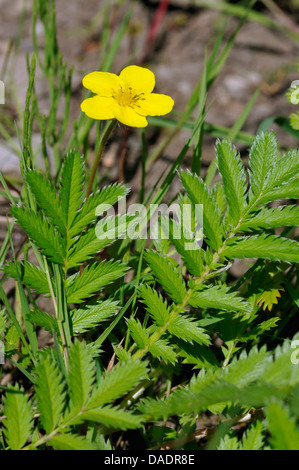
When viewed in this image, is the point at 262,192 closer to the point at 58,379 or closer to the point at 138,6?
the point at 58,379

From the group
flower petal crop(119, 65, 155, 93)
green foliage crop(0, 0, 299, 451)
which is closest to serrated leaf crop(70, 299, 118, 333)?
green foliage crop(0, 0, 299, 451)

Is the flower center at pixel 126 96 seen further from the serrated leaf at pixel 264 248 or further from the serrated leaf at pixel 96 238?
the serrated leaf at pixel 264 248

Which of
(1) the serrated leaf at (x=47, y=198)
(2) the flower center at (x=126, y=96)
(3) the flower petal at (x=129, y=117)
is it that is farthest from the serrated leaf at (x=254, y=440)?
(2) the flower center at (x=126, y=96)

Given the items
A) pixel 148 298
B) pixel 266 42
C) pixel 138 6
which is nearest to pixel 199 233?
pixel 148 298

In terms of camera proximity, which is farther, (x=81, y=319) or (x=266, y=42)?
(x=266, y=42)

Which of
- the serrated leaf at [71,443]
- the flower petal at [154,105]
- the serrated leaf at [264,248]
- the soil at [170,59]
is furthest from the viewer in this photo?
the soil at [170,59]

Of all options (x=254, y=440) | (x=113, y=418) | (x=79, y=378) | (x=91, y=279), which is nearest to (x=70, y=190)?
(x=91, y=279)

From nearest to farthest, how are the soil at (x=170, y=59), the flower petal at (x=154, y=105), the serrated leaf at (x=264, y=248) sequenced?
1. the serrated leaf at (x=264, y=248)
2. the flower petal at (x=154, y=105)
3. the soil at (x=170, y=59)
